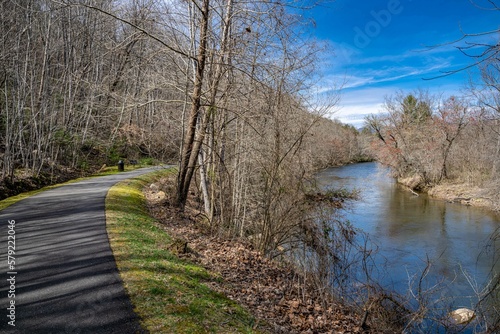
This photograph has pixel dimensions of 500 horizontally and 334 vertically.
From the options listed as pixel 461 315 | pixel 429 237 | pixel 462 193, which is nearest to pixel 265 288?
pixel 461 315

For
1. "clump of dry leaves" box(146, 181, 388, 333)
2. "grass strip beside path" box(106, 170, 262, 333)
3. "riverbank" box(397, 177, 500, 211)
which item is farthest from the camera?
"riverbank" box(397, 177, 500, 211)

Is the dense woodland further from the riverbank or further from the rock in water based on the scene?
the riverbank

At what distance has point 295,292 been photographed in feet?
20.8

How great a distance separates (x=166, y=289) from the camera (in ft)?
14.6

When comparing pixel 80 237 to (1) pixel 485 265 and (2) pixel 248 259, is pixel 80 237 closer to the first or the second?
(2) pixel 248 259

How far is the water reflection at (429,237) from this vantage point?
8.45 m

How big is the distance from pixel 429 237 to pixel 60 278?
1245 centimetres

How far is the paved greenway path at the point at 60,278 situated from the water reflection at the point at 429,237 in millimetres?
5793

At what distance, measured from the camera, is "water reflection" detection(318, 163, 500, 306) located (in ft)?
27.7

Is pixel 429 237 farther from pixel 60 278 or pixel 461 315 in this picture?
pixel 60 278

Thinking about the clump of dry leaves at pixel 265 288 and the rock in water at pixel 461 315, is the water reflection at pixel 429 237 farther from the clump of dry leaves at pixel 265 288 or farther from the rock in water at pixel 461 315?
the clump of dry leaves at pixel 265 288

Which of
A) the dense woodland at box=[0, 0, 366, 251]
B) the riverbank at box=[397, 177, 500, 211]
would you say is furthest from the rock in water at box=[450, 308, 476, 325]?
the riverbank at box=[397, 177, 500, 211]

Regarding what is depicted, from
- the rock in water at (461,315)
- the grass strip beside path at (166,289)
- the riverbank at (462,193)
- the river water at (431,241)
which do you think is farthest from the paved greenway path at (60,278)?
the riverbank at (462,193)

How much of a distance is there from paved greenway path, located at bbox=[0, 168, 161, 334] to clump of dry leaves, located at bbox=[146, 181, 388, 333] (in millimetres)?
1774
